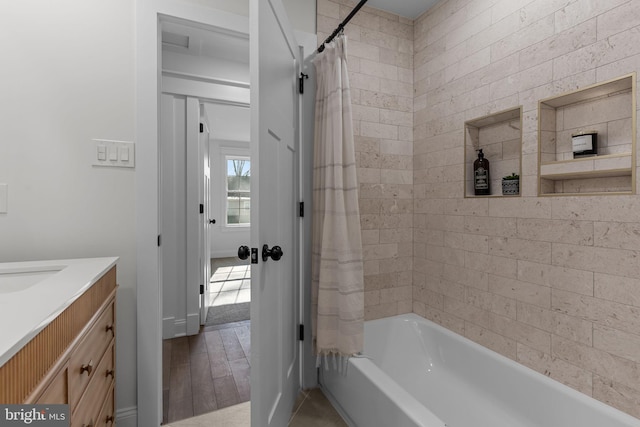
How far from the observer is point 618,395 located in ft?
3.96

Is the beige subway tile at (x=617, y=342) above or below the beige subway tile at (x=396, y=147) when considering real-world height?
below

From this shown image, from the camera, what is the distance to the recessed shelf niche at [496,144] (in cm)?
164

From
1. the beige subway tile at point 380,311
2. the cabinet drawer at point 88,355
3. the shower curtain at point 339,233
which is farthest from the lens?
the beige subway tile at point 380,311

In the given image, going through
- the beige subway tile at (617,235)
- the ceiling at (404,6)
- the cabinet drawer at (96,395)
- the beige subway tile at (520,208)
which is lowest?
the cabinet drawer at (96,395)

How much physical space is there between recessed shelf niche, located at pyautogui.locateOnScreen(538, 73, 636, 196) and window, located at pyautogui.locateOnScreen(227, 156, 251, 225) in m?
5.83

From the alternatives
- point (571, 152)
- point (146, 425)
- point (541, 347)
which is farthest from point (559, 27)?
point (146, 425)

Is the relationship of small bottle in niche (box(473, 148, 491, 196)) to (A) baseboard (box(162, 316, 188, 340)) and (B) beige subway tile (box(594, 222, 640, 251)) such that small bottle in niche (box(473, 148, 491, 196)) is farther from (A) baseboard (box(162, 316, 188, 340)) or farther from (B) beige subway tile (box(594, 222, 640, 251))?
(A) baseboard (box(162, 316, 188, 340))

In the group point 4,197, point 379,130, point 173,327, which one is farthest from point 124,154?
point 173,327

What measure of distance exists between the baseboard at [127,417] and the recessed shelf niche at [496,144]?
2.20 m

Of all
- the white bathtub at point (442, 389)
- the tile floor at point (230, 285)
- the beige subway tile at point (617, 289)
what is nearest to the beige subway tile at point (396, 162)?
the white bathtub at point (442, 389)

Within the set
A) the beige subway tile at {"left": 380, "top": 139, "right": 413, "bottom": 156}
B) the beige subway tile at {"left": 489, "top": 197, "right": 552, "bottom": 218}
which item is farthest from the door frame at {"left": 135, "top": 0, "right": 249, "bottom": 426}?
the beige subway tile at {"left": 489, "top": 197, "right": 552, "bottom": 218}

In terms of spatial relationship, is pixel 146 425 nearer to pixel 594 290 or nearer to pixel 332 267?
pixel 332 267

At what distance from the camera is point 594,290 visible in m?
1.28

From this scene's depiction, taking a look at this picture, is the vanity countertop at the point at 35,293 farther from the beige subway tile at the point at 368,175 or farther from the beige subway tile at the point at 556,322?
the beige subway tile at the point at 556,322
